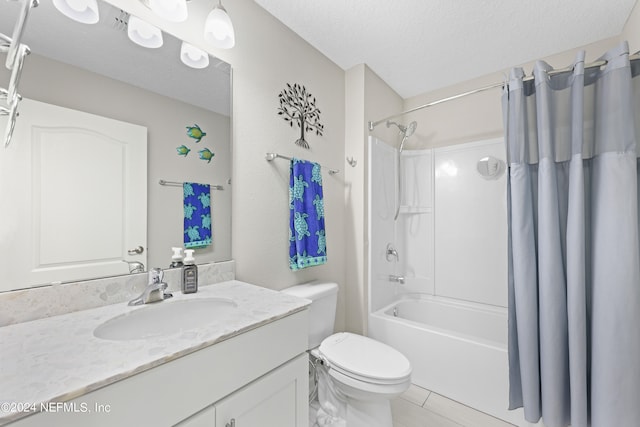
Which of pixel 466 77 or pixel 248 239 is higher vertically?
pixel 466 77

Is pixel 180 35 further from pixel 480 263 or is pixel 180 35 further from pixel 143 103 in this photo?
pixel 480 263

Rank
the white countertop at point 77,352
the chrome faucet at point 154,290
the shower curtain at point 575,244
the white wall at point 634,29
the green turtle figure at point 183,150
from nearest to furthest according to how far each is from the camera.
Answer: the white countertop at point 77,352 < the chrome faucet at point 154,290 < the shower curtain at point 575,244 < the green turtle figure at point 183,150 < the white wall at point 634,29

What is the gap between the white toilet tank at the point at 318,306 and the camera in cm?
154

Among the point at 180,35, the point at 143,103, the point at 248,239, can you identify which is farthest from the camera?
the point at 248,239

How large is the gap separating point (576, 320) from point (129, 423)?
63.3 inches

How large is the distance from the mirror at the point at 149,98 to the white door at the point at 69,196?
0.04 feet

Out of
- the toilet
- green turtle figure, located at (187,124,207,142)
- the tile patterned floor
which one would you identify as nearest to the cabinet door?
the toilet

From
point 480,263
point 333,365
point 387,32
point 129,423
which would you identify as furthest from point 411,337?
point 387,32

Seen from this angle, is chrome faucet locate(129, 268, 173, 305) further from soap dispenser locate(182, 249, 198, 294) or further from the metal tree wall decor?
the metal tree wall decor

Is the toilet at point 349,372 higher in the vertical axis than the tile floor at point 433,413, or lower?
higher

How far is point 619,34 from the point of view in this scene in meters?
1.71

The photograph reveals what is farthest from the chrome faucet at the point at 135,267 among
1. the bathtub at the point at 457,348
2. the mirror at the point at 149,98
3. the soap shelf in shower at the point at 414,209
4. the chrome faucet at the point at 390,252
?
the soap shelf in shower at the point at 414,209

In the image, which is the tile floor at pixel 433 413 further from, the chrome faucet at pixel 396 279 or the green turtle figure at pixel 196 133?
the green turtle figure at pixel 196 133

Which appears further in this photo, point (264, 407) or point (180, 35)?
point (180, 35)
